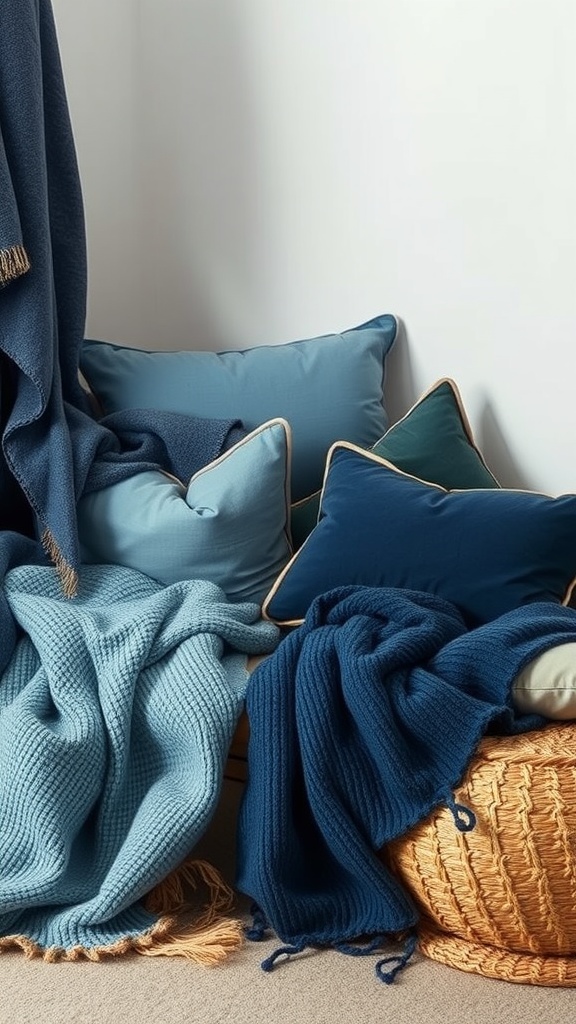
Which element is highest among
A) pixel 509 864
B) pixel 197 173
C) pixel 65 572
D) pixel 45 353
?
pixel 197 173

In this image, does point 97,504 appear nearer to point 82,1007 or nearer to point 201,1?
point 82,1007

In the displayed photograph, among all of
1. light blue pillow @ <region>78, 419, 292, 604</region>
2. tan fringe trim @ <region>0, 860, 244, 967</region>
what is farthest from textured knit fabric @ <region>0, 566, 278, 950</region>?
light blue pillow @ <region>78, 419, 292, 604</region>

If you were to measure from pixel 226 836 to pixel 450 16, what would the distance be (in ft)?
4.76

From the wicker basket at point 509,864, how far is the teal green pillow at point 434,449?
0.59 metres

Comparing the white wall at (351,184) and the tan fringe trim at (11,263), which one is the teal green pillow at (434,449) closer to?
the white wall at (351,184)

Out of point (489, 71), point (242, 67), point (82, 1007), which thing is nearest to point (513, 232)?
point (489, 71)

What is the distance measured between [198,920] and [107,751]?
10.3 inches

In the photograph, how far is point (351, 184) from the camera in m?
2.32

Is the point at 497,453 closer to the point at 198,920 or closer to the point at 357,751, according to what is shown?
the point at 357,751

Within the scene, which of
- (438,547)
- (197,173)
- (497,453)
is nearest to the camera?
(438,547)

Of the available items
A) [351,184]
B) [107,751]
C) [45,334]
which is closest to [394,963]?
[107,751]

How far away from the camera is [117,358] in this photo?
91.0 inches

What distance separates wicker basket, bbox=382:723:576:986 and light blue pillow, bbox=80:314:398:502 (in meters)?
0.83

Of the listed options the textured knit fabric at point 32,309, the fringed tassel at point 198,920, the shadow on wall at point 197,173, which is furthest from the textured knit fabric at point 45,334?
the fringed tassel at point 198,920
